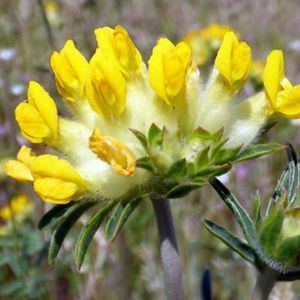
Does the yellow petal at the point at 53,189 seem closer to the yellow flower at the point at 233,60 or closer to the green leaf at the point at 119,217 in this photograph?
the green leaf at the point at 119,217

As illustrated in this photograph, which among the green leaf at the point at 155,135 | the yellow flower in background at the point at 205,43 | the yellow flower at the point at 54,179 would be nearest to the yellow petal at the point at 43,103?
the yellow flower at the point at 54,179

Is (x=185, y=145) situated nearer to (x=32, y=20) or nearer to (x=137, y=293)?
(x=137, y=293)

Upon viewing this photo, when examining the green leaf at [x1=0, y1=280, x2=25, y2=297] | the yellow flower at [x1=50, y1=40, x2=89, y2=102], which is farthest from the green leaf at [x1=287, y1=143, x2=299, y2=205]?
the green leaf at [x1=0, y1=280, x2=25, y2=297]

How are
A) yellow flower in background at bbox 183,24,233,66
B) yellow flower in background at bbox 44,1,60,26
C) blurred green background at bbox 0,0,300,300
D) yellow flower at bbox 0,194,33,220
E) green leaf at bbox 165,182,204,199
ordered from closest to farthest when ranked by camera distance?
green leaf at bbox 165,182,204,199 → blurred green background at bbox 0,0,300,300 → yellow flower at bbox 0,194,33,220 → yellow flower in background at bbox 183,24,233,66 → yellow flower in background at bbox 44,1,60,26

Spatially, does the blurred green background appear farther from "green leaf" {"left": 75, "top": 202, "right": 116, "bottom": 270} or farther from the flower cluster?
"green leaf" {"left": 75, "top": 202, "right": 116, "bottom": 270}

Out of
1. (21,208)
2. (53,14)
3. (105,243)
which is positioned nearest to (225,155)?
(105,243)

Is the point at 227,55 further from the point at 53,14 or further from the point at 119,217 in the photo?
the point at 53,14
